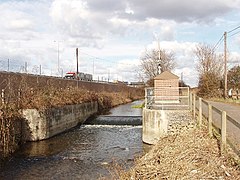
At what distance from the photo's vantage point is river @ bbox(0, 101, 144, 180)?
1304 cm

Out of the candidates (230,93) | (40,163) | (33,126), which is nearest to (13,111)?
(33,126)

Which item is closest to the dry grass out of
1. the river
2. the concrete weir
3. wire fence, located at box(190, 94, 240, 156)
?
wire fence, located at box(190, 94, 240, 156)

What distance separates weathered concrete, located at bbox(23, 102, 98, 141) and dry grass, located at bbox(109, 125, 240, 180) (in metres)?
11.2

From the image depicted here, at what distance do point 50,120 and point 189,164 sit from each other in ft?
50.2

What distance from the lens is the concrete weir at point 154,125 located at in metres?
17.4

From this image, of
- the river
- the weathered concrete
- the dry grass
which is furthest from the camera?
the weathered concrete

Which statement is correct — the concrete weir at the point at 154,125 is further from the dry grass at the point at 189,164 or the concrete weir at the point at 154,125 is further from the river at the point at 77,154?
the dry grass at the point at 189,164

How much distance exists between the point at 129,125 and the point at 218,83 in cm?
2139

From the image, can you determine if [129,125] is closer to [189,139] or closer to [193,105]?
[193,105]

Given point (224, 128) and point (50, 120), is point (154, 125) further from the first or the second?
point (224, 128)

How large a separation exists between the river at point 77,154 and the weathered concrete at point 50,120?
53 cm

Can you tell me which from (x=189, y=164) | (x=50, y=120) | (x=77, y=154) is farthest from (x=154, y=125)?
(x=189, y=164)

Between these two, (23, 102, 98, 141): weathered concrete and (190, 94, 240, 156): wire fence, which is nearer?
(190, 94, 240, 156): wire fence

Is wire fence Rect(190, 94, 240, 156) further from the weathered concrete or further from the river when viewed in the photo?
the weathered concrete
